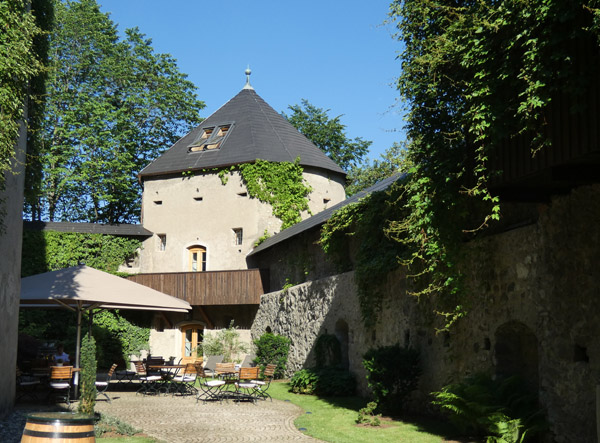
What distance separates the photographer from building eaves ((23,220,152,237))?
24984mm

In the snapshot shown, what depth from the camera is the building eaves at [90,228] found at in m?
25.0

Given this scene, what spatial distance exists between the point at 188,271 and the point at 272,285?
4.10 meters

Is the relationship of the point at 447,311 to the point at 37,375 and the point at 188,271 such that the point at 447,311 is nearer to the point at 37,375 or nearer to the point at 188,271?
the point at 37,375

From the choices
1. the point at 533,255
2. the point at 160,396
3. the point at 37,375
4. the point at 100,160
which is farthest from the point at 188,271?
the point at 533,255

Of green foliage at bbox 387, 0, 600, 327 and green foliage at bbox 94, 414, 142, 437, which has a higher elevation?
green foliage at bbox 387, 0, 600, 327

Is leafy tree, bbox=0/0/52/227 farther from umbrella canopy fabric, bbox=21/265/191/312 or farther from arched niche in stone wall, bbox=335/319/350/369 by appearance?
arched niche in stone wall, bbox=335/319/350/369

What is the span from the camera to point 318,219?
19094 mm

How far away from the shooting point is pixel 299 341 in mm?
19047

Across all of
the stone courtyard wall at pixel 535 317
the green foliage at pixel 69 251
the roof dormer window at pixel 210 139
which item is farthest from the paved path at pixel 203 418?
the roof dormer window at pixel 210 139

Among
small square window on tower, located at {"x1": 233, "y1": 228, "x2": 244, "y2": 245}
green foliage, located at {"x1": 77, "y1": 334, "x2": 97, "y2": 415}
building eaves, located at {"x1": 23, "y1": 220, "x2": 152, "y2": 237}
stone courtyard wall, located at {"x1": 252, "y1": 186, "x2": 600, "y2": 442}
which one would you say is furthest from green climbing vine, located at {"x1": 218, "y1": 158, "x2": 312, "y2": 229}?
green foliage, located at {"x1": 77, "y1": 334, "x2": 97, "y2": 415}

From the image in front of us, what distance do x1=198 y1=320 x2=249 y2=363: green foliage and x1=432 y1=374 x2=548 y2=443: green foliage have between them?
1545 cm

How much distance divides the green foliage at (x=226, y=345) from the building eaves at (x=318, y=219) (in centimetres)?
316

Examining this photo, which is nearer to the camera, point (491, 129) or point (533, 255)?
point (491, 129)

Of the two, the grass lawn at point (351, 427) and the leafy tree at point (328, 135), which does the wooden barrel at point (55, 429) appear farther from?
the leafy tree at point (328, 135)
